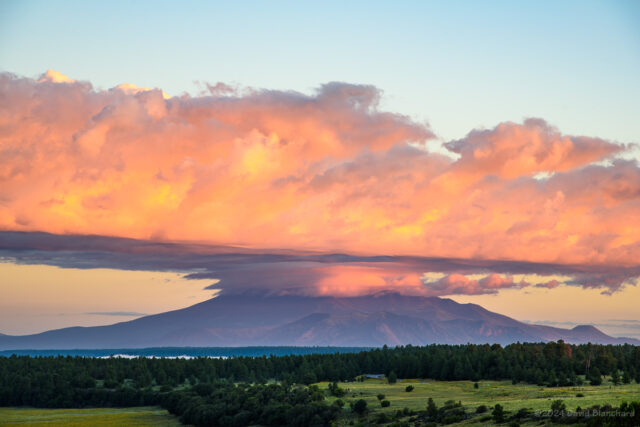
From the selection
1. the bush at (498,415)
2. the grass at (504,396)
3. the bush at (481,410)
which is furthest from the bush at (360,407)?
the bush at (498,415)

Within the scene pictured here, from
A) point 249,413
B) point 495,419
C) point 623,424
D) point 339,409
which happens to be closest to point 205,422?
point 249,413

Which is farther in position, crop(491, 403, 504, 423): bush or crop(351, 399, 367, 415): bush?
crop(351, 399, 367, 415): bush

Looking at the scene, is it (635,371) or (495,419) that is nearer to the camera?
(495,419)

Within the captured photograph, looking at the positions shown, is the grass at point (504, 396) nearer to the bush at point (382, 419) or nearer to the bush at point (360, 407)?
the bush at point (360, 407)

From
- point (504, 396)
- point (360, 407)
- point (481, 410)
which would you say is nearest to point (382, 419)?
point (360, 407)

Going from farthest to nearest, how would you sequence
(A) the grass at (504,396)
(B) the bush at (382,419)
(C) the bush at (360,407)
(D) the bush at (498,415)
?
(C) the bush at (360,407), (B) the bush at (382,419), (A) the grass at (504,396), (D) the bush at (498,415)

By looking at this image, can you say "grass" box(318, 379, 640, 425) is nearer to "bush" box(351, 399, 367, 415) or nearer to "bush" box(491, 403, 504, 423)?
"bush" box(351, 399, 367, 415)

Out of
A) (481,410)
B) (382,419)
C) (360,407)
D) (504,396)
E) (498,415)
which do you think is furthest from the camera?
(360,407)

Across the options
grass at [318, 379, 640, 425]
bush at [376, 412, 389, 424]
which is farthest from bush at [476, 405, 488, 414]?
bush at [376, 412, 389, 424]

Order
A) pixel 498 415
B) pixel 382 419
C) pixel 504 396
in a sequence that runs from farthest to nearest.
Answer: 1. pixel 504 396
2. pixel 382 419
3. pixel 498 415

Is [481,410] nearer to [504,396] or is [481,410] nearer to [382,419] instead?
[382,419]

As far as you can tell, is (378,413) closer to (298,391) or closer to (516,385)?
(298,391)

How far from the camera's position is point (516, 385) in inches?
7741

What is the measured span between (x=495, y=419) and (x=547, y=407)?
29.4 ft
